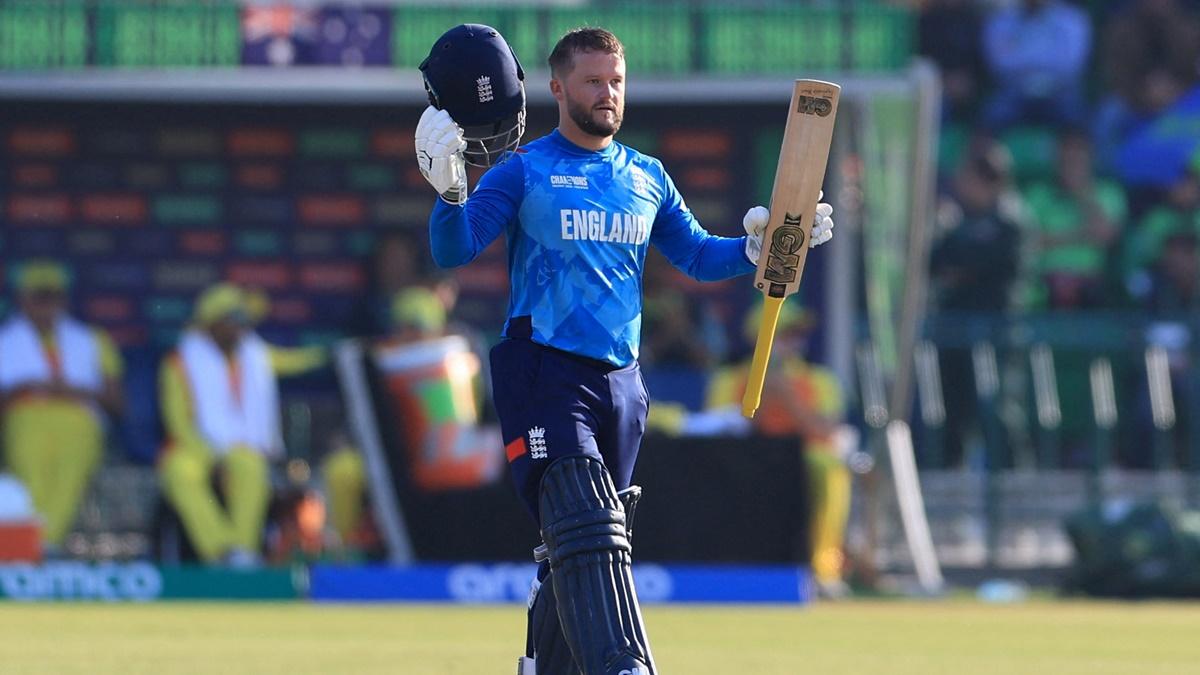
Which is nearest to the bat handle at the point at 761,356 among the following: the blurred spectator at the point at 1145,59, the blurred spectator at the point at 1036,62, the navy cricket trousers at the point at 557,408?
the navy cricket trousers at the point at 557,408

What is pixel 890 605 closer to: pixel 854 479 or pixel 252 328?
pixel 854 479

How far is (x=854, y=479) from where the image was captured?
1625 centimetres

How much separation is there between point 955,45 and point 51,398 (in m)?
8.71

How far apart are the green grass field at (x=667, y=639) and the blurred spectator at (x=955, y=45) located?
6.62 m

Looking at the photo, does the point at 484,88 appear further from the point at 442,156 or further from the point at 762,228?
the point at 762,228

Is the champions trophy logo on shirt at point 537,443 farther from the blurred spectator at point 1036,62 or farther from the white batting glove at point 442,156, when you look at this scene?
the blurred spectator at point 1036,62

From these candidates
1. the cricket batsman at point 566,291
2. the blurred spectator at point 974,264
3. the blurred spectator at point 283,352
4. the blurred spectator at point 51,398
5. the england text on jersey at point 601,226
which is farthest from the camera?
the blurred spectator at point 974,264

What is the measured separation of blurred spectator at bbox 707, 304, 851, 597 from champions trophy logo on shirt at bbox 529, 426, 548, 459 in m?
8.59

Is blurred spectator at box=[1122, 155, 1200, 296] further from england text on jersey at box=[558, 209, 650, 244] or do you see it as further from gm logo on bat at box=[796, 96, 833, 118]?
england text on jersey at box=[558, 209, 650, 244]

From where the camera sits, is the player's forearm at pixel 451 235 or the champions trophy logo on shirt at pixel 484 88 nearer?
the player's forearm at pixel 451 235

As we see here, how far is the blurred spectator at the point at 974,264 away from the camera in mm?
17047

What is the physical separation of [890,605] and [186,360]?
4.60 m

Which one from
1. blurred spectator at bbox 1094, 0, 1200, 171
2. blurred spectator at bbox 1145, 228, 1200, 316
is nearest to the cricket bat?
blurred spectator at bbox 1145, 228, 1200, 316

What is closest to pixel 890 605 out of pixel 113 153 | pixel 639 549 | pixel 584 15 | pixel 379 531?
pixel 639 549
